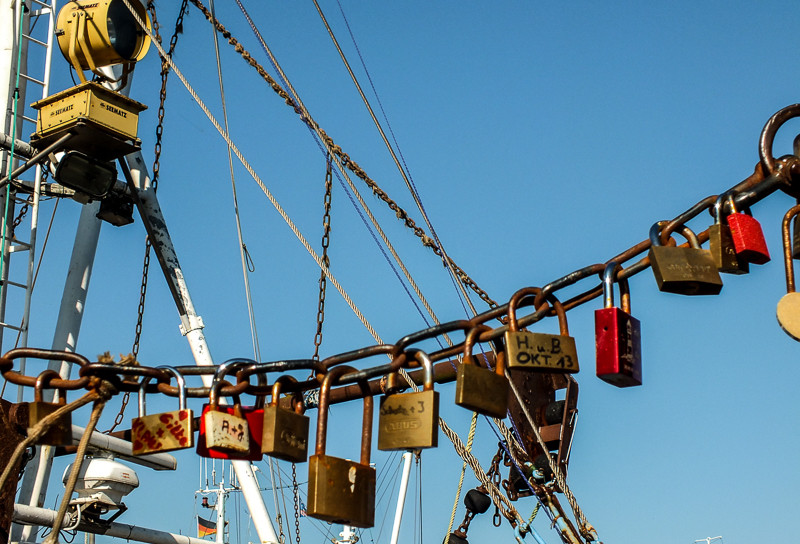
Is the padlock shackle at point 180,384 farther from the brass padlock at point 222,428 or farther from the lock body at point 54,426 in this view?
the lock body at point 54,426

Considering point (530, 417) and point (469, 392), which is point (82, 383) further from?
point (530, 417)

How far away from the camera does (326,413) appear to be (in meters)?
3.83

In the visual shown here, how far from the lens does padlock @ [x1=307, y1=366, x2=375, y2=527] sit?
3555 mm

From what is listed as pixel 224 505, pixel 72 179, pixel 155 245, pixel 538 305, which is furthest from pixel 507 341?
pixel 224 505

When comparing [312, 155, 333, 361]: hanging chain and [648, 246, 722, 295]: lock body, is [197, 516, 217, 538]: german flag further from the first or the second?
[648, 246, 722, 295]: lock body

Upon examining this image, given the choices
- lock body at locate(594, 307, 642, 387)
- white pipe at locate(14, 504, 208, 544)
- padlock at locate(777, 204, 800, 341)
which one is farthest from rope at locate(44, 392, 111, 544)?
white pipe at locate(14, 504, 208, 544)

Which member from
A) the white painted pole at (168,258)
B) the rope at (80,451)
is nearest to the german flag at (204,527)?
the white painted pole at (168,258)

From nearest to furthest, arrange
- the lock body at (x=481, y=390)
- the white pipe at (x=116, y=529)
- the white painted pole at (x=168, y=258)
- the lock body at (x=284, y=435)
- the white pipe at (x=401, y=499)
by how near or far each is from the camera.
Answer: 1. the lock body at (x=481, y=390)
2. the lock body at (x=284, y=435)
3. the white pipe at (x=116, y=529)
4. the white painted pole at (x=168, y=258)
5. the white pipe at (x=401, y=499)

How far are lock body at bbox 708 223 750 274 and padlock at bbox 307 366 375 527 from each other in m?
1.34

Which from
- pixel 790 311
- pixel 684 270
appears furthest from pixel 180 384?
pixel 790 311

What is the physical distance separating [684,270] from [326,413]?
4.61 feet

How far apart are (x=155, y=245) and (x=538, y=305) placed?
8.07 metres

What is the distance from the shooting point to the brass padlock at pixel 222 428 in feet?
12.1

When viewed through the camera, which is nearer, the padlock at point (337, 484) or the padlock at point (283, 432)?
the padlock at point (337, 484)
